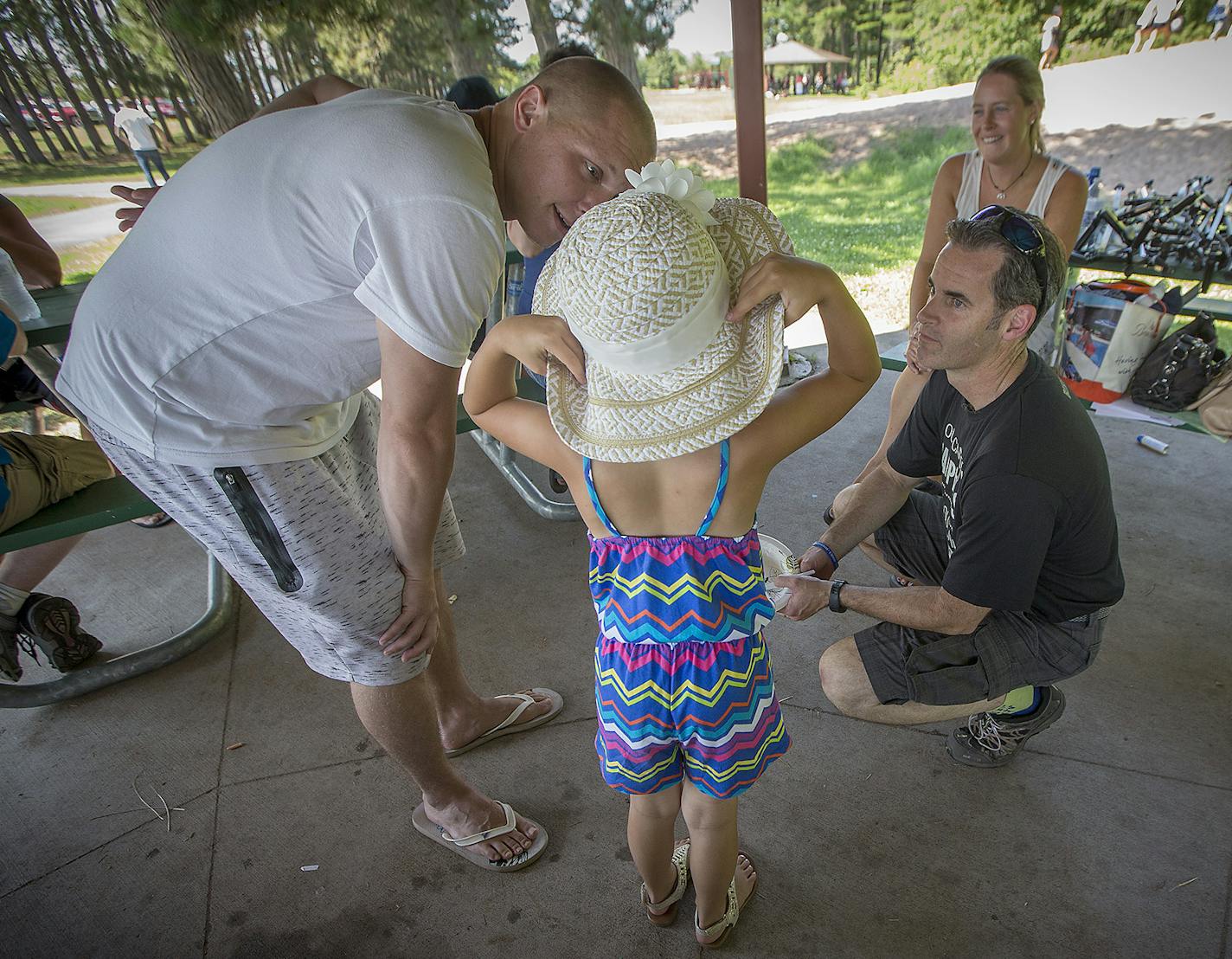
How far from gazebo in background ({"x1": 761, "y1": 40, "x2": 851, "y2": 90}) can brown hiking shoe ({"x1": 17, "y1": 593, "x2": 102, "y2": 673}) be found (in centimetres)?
785

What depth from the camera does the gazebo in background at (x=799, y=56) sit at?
24.9 feet

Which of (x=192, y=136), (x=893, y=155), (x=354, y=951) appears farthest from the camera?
(x=893, y=155)

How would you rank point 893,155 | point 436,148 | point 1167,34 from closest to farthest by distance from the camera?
point 436,148 < point 1167,34 < point 893,155

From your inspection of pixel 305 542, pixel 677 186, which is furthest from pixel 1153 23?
pixel 305 542

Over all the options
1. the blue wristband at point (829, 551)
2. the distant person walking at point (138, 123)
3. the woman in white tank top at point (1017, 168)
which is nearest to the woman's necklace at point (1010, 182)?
the woman in white tank top at point (1017, 168)

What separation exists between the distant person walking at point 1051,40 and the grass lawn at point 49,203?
7.65 metres

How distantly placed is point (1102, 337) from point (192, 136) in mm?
5467

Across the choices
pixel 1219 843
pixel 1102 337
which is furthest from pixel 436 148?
pixel 1102 337

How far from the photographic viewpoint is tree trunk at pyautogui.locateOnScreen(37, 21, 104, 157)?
4141 millimetres

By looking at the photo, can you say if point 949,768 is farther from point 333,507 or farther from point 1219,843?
point 333,507

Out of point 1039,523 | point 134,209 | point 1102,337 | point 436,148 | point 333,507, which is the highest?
point 436,148

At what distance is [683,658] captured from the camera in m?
1.22

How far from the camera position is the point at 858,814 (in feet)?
6.13

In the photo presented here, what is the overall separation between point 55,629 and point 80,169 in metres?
3.59
